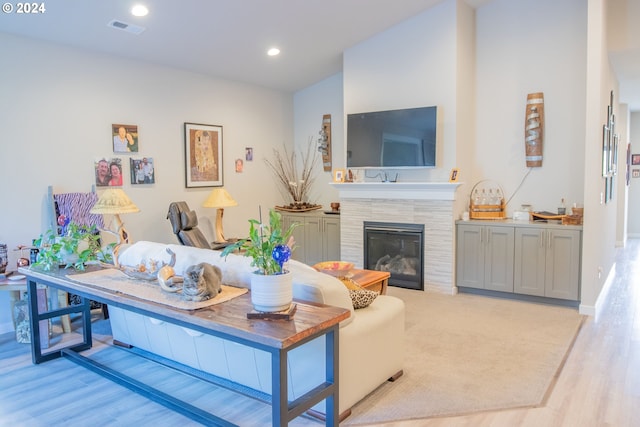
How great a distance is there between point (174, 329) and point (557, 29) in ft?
16.5

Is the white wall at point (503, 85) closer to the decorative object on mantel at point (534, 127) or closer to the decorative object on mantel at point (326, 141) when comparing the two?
the decorative object on mantel at point (534, 127)

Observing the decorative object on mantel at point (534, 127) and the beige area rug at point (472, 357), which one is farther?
the decorative object on mantel at point (534, 127)

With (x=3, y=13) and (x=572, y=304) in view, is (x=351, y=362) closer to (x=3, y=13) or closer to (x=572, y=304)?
(x=572, y=304)

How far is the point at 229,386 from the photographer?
3162 millimetres

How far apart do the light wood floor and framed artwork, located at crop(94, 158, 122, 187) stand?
1.82 meters

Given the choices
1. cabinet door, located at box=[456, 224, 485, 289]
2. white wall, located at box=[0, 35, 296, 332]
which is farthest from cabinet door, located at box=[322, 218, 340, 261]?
cabinet door, located at box=[456, 224, 485, 289]

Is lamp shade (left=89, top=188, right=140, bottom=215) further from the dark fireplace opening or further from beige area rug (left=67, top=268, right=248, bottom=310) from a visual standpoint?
the dark fireplace opening

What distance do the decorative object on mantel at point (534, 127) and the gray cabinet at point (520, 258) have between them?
880mm

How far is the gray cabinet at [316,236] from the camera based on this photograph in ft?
22.4

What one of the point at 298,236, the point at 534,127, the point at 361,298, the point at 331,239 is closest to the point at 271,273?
the point at 361,298

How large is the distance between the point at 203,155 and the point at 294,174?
1.81m

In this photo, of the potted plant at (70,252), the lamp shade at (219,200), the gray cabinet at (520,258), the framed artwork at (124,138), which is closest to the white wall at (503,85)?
the gray cabinet at (520,258)

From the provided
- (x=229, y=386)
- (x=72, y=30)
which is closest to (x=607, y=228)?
(x=229, y=386)

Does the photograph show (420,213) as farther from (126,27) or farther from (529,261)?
(126,27)
